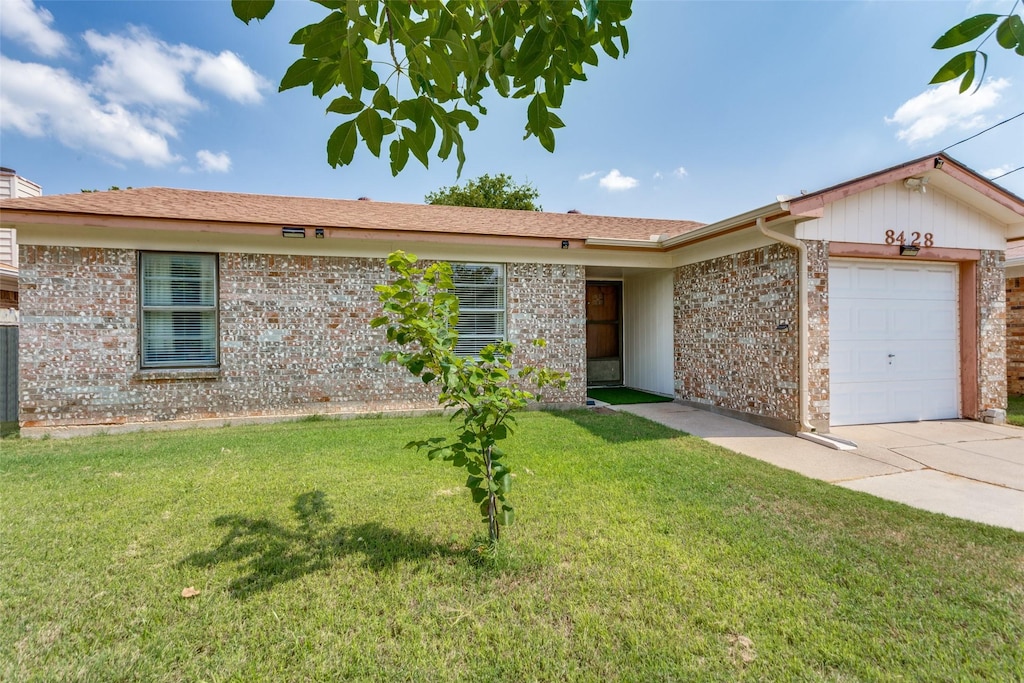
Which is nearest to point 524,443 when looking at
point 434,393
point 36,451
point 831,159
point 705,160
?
point 434,393

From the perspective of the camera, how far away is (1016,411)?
7.96 metres

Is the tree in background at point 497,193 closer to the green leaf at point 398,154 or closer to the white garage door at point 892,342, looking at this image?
the white garage door at point 892,342

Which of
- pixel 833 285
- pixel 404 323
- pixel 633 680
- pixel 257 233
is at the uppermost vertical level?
pixel 257 233

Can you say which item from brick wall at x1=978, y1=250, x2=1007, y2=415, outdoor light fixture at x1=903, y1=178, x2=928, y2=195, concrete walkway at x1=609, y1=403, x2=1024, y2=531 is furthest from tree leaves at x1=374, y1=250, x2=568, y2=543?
brick wall at x1=978, y1=250, x2=1007, y2=415

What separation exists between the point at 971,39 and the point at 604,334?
1008 cm

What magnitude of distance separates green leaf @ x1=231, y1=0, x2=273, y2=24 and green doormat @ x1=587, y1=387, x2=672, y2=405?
8.62 meters

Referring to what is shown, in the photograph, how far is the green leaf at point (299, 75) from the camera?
1.18 m

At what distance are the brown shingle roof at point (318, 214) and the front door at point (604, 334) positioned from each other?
5.42 ft

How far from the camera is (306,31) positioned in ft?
3.70

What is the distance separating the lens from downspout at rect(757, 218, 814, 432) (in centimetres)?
617

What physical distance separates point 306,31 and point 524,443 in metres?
5.24

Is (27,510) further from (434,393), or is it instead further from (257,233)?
(434,393)

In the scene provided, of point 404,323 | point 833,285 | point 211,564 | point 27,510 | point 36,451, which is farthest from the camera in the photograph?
point 833,285

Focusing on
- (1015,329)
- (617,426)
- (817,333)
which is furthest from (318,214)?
(1015,329)
